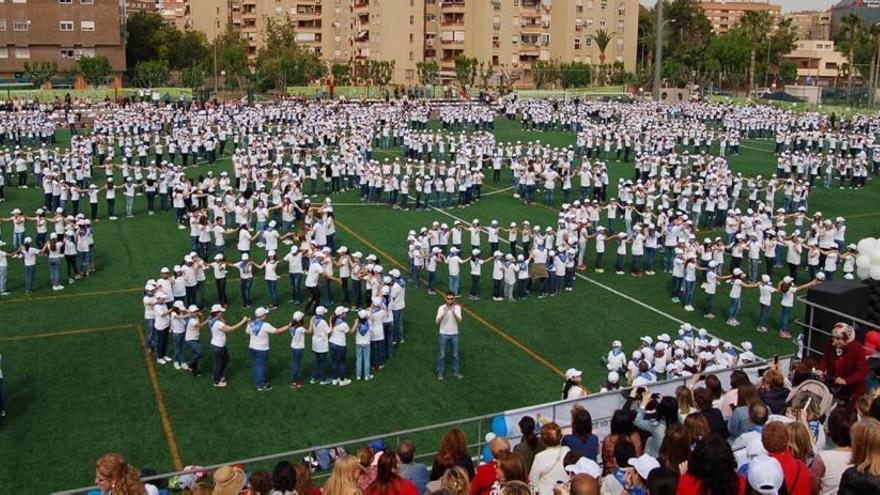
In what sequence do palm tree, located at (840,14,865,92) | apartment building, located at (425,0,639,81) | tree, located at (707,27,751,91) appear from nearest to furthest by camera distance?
1. palm tree, located at (840,14,865,92)
2. tree, located at (707,27,751,91)
3. apartment building, located at (425,0,639,81)

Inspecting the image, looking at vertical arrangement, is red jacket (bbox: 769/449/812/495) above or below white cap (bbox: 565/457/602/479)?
above

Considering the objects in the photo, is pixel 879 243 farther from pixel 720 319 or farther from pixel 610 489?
pixel 610 489

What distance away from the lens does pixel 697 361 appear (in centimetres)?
1334

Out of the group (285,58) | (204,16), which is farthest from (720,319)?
(204,16)

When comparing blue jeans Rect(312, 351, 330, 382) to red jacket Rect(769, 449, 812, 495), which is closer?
red jacket Rect(769, 449, 812, 495)

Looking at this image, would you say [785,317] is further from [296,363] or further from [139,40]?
[139,40]

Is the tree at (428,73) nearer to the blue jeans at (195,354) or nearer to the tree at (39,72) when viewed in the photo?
the tree at (39,72)

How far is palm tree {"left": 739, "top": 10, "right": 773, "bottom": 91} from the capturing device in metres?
88.9

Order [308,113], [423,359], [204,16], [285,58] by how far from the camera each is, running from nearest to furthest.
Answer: [423,359]
[308,113]
[285,58]
[204,16]

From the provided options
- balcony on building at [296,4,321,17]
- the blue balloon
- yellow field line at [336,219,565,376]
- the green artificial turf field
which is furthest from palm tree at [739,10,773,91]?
the blue balloon

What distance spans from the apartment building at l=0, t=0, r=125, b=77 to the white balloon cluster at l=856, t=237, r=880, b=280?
78.1 m

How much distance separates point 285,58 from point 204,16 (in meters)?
38.2

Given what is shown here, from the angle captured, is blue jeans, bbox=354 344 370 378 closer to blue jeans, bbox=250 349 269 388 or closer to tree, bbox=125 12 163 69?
blue jeans, bbox=250 349 269 388

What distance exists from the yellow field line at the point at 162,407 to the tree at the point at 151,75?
60.7 meters
